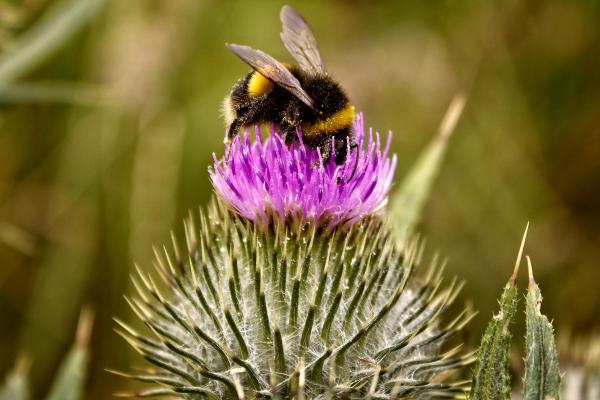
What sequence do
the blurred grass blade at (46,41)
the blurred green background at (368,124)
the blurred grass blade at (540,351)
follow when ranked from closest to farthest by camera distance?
the blurred grass blade at (540,351)
the blurred grass blade at (46,41)
the blurred green background at (368,124)

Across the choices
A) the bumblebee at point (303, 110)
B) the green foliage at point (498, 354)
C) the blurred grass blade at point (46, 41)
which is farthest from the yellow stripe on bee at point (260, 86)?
the blurred grass blade at point (46, 41)

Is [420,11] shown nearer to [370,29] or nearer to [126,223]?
[370,29]

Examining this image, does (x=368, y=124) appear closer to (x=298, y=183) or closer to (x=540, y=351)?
(x=298, y=183)

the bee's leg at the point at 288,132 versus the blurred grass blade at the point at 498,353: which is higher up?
the bee's leg at the point at 288,132

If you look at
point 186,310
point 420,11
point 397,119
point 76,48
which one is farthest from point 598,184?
point 76,48

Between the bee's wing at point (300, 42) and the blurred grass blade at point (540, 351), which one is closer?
the blurred grass blade at point (540, 351)

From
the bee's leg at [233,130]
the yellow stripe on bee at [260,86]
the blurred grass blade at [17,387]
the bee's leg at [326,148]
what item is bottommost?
the blurred grass blade at [17,387]

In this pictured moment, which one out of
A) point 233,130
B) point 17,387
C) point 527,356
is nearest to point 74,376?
point 17,387

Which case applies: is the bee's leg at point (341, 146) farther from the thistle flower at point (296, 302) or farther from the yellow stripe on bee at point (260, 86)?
the yellow stripe on bee at point (260, 86)
